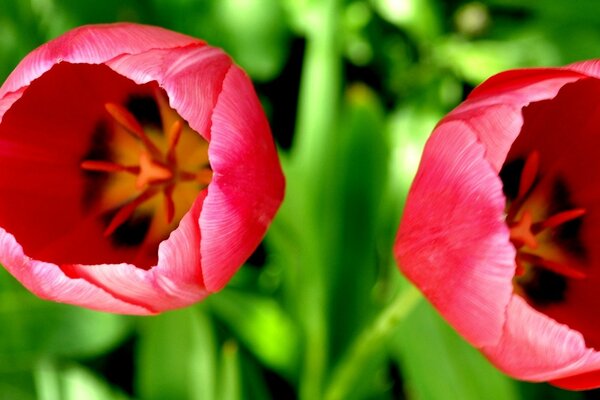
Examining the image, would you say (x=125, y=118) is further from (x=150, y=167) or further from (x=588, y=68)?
(x=588, y=68)

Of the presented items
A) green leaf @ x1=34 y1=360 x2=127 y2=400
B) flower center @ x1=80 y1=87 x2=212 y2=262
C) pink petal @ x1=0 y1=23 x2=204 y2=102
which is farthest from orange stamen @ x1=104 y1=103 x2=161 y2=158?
green leaf @ x1=34 y1=360 x2=127 y2=400

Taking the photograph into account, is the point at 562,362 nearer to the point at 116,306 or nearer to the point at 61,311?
the point at 116,306

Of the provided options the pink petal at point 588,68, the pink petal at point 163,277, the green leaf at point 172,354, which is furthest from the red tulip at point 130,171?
the pink petal at point 588,68

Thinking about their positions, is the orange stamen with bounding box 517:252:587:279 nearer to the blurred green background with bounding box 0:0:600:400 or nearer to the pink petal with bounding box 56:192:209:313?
the blurred green background with bounding box 0:0:600:400

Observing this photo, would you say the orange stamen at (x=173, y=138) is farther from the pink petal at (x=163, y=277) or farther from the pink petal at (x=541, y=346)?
the pink petal at (x=541, y=346)

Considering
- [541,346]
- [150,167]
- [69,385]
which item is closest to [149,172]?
[150,167]
